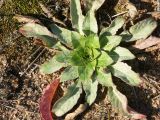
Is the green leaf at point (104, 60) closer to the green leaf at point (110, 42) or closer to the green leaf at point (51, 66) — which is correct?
the green leaf at point (110, 42)

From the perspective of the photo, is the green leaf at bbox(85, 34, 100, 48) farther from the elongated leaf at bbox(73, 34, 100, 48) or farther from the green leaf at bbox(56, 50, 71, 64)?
the green leaf at bbox(56, 50, 71, 64)

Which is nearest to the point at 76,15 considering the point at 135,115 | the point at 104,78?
the point at 104,78

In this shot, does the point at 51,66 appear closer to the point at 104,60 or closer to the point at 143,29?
the point at 104,60

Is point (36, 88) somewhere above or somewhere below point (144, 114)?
above

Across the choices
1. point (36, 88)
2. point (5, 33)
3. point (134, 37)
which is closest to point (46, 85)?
point (36, 88)

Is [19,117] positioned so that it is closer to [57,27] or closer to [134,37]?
[57,27]

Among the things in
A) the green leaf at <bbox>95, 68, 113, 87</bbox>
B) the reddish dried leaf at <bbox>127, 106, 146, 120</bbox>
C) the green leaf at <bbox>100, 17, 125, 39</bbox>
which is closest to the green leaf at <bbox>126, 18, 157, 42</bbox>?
the green leaf at <bbox>100, 17, 125, 39</bbox>
